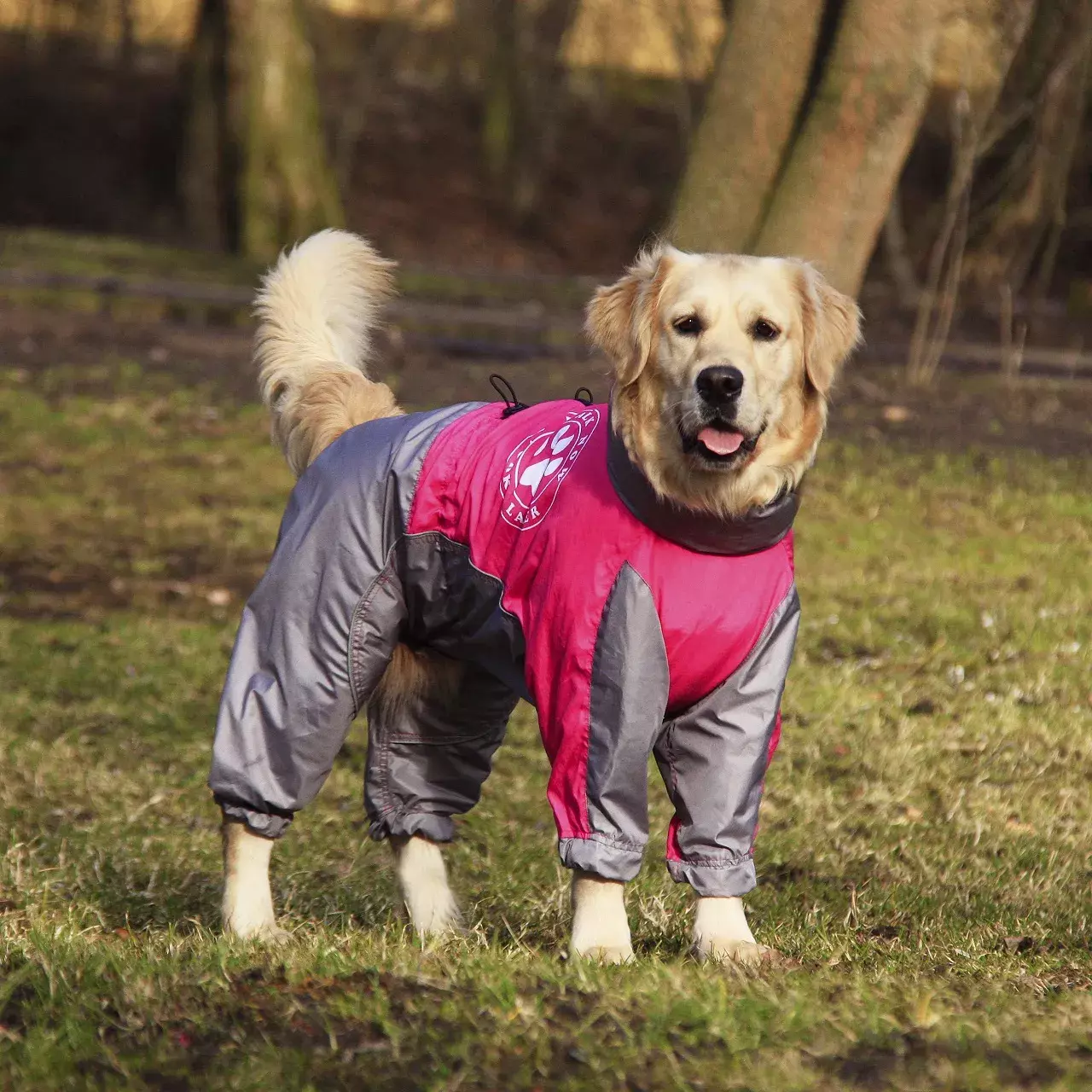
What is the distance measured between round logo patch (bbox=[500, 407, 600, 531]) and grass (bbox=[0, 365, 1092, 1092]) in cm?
104

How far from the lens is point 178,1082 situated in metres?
2.88

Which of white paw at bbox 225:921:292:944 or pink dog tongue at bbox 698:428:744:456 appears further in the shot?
white paw at bbox 225:921:292:944

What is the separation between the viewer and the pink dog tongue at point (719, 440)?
156 inches

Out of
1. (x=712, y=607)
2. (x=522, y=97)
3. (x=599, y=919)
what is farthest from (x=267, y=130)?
(x=599, y=919)

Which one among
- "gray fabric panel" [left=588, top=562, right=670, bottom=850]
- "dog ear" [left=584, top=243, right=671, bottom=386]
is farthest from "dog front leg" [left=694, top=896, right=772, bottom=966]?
"dog ear" [left=584, top=243, right=671, bottom=386]

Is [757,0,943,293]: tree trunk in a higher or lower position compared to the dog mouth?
higher

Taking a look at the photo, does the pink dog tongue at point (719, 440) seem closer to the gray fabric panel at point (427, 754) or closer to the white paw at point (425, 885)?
the gray fabric panel at point (427, 754)

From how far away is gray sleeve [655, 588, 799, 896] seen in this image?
3785mm

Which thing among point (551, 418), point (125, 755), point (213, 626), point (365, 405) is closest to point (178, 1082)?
point (551, 418)

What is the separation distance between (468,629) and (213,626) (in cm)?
366

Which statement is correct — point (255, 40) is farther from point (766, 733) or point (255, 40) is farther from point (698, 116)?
point (766, 733)

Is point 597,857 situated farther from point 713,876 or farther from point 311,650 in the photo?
point 311,650

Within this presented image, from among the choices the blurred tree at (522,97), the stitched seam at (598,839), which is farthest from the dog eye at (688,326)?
the blurred tree at (522,97)

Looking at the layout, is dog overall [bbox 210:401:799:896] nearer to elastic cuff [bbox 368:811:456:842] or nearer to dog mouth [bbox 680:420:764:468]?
elastic cuff [bbox 368:811:456:842]
